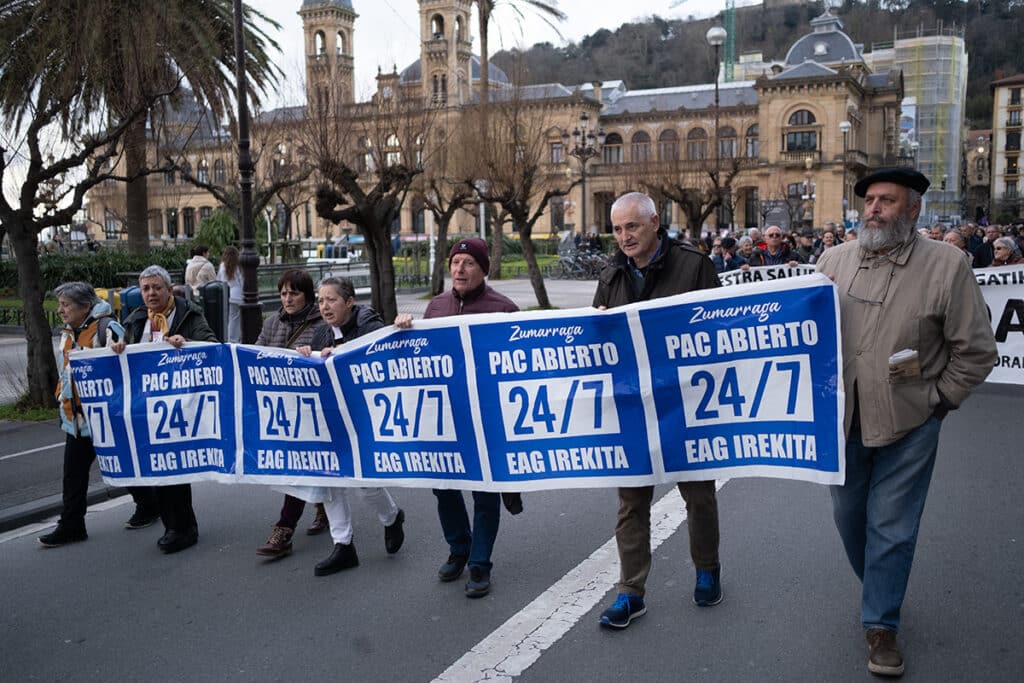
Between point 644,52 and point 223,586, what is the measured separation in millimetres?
140349

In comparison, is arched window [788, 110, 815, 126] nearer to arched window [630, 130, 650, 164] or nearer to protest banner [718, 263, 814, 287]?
arched window [630, 130, 650, 164]

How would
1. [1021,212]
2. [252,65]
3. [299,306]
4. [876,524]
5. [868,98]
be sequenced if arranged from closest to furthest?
[876,524], [299,306], [252,65], [868,98], [1021,212]

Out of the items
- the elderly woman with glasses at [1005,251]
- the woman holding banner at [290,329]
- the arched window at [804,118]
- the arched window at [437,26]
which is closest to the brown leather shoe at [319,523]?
the woman holding banner at [290,329]

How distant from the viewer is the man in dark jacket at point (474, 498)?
539 cm

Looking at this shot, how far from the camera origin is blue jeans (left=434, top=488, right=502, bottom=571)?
541 centimetres

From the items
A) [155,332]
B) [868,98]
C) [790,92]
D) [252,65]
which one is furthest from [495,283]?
[868,98]

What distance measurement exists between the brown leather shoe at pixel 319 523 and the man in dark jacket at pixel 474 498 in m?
1.38

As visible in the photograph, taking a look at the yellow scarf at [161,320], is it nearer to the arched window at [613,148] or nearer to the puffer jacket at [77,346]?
the puffer jacket at [77,346]

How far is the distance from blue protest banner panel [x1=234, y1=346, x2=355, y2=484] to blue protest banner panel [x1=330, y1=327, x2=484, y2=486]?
0.40 ft

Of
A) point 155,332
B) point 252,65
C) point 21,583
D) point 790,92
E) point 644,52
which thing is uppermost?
point 644,52

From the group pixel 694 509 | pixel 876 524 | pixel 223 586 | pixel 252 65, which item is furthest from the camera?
pixel 252 65

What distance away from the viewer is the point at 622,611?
4805mm

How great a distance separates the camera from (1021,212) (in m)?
94.1

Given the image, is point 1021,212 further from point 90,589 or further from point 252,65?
point 90,589
